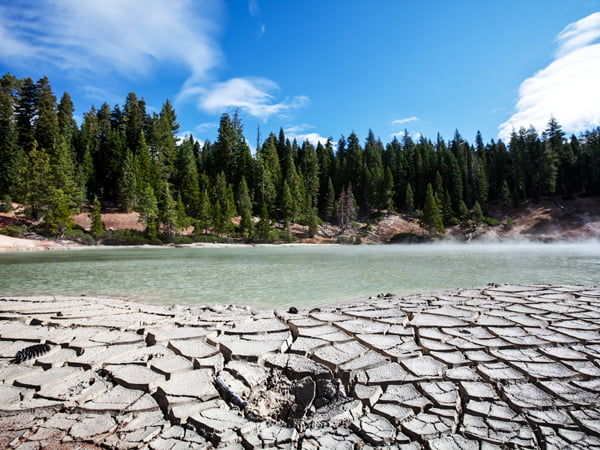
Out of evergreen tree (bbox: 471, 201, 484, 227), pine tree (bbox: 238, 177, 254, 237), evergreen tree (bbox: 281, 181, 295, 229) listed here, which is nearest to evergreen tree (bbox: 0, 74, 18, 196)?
pine tree (bbox: 238, 177, 254, 237)

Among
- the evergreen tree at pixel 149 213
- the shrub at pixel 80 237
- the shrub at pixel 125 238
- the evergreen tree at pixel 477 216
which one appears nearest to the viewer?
the shrub at pixel 80 237

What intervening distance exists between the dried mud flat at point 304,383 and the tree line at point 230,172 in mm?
37265

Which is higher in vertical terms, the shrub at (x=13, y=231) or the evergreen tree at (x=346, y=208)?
the evergreen tree at (x=346, y=208)

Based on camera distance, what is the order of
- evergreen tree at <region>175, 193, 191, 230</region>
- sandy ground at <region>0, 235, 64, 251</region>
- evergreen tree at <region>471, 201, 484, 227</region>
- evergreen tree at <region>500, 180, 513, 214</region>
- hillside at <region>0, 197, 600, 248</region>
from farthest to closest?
1. evergreen tree at <region>500, 180, 513, 214</region>
2. evergreen tree at <region>471, 201, 484, 227</region>
3. hillside at <region>0, 197, 600, 248</region>
4. evergreen tree at <region>175, 193, 191, 230</region>
5. sandy ground at <region>0, 235, 64, 251</region>

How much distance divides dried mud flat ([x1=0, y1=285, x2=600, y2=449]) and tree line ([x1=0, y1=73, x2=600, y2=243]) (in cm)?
3726

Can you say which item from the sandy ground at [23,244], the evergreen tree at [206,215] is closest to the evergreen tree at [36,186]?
the sandy ground at [23,244]

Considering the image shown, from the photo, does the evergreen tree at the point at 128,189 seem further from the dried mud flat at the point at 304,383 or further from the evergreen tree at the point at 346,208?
the dried mud flat at the point at 304,383

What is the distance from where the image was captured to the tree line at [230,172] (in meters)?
39.8

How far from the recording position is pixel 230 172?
190 feet

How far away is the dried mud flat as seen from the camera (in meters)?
2.13

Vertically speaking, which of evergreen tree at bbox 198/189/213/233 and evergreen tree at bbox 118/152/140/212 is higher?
evergreen tree at bbox 118/152/140/212

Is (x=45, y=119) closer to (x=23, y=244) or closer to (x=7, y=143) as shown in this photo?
(x=7, y=143)

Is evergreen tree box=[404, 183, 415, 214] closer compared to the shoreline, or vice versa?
the shoreline

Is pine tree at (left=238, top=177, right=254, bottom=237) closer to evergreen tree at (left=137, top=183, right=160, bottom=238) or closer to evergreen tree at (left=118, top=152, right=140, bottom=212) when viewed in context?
evergreen tree at (left=137, top=183, right=160, bottom=238)
